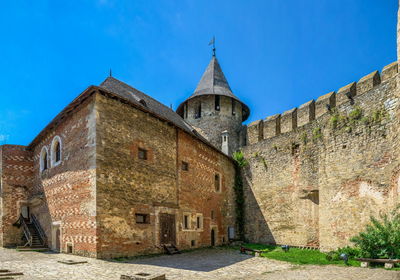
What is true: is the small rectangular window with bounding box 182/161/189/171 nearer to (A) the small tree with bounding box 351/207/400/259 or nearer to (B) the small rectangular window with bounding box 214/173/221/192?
(B) the small rectangular window with bounding box 214/173/221/192

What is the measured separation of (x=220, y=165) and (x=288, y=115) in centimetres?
562

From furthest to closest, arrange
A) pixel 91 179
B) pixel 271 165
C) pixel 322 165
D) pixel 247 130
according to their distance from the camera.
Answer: pixel 247 130 → pixel 271 165 → pixel 322 165 → pixel 91 179

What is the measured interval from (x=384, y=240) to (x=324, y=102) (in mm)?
10646

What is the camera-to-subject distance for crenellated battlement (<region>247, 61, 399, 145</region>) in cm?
1639

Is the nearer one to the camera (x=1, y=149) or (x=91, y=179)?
(x=91, y=179)

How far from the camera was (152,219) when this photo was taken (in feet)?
48.3

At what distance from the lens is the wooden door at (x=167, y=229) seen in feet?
50.1

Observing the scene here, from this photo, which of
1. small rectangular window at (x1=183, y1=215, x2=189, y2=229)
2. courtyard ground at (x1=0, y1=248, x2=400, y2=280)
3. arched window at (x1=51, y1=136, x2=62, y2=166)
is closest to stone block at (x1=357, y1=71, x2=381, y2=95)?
courtyard ground at (x1=0, y1=248, x2=400, y2=280)

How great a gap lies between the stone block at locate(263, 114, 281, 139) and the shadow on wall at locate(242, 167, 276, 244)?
2832 mm

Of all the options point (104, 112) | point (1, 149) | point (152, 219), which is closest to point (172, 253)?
point (152, 219)

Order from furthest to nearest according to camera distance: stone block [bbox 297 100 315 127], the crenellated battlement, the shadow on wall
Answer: the shadow on wall
stone block [bbox 297 100 315 127]
the crenellated battlement

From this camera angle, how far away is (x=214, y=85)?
2714 centimetres

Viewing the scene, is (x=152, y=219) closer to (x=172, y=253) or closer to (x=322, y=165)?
(x=172, y=253)

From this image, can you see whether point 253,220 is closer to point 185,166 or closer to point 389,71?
point 185,166
